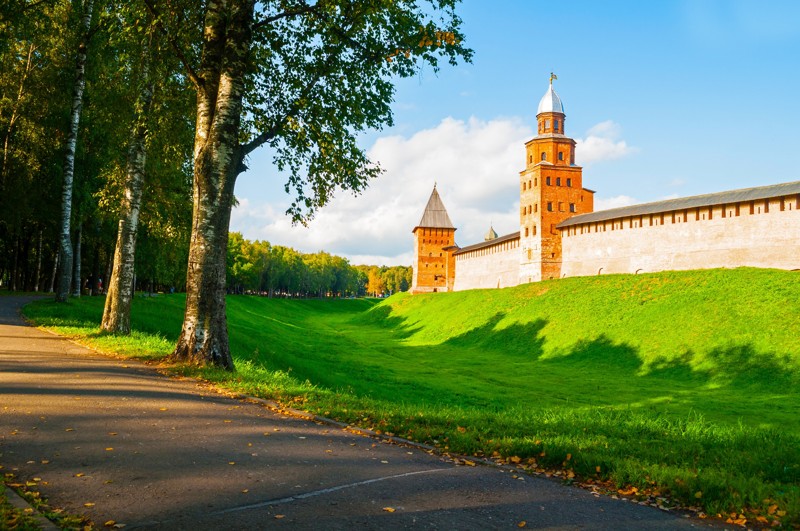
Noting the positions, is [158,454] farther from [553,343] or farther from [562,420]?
[553,343]

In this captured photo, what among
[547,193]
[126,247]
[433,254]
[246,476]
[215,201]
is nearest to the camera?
[246,476]

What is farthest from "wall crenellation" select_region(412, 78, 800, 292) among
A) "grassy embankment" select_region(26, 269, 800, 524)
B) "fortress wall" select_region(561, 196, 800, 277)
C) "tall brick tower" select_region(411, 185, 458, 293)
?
"tall brick tower" select_region(411, 185, 458, 293)

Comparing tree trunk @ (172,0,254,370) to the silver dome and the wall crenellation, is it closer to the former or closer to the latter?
the wall crenellation

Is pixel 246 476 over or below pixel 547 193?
below

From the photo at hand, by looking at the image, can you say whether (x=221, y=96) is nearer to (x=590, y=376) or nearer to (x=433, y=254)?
(x=590, y=376)

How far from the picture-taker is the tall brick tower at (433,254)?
312 ft

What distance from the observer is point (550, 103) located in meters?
63.2

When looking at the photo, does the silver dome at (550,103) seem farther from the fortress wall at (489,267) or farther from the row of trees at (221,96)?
the row of trees at (221,96)

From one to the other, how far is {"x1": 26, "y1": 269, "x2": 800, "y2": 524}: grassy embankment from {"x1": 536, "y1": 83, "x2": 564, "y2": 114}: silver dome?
70.1 feet

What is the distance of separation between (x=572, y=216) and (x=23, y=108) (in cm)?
4697

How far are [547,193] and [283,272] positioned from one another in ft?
239

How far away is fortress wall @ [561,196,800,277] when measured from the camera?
3775 centimetres

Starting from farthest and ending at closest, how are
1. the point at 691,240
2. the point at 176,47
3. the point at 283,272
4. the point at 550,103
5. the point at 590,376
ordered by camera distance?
the point at 283,272 < the point at 550,103 < the point at 691,240 < the point at 590,376 < the point at 176,47

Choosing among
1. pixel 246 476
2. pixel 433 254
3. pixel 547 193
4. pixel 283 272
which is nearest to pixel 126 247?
pixel 246 476
